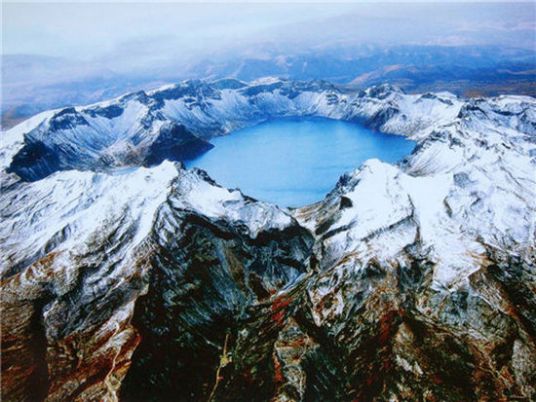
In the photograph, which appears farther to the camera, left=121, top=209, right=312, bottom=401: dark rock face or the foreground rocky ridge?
left=121, top=209, right=312, bottom=401: dark rock face

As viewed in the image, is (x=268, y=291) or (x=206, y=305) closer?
(x=206, y=305)

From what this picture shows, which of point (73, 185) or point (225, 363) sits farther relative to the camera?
point (73, 185)

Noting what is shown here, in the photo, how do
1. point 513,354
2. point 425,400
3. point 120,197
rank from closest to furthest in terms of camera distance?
point 425,400
point 513,354
point 120,197

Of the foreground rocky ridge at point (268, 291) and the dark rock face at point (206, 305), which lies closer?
the foreground rocky ridge at point (268, 291)

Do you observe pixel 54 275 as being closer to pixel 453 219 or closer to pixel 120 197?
pixel 120 197

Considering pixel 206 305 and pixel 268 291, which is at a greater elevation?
pixel 206 305

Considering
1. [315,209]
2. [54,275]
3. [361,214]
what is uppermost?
[54,275]

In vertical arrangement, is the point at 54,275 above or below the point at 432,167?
above

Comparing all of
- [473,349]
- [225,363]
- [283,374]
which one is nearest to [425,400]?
[473,349]
